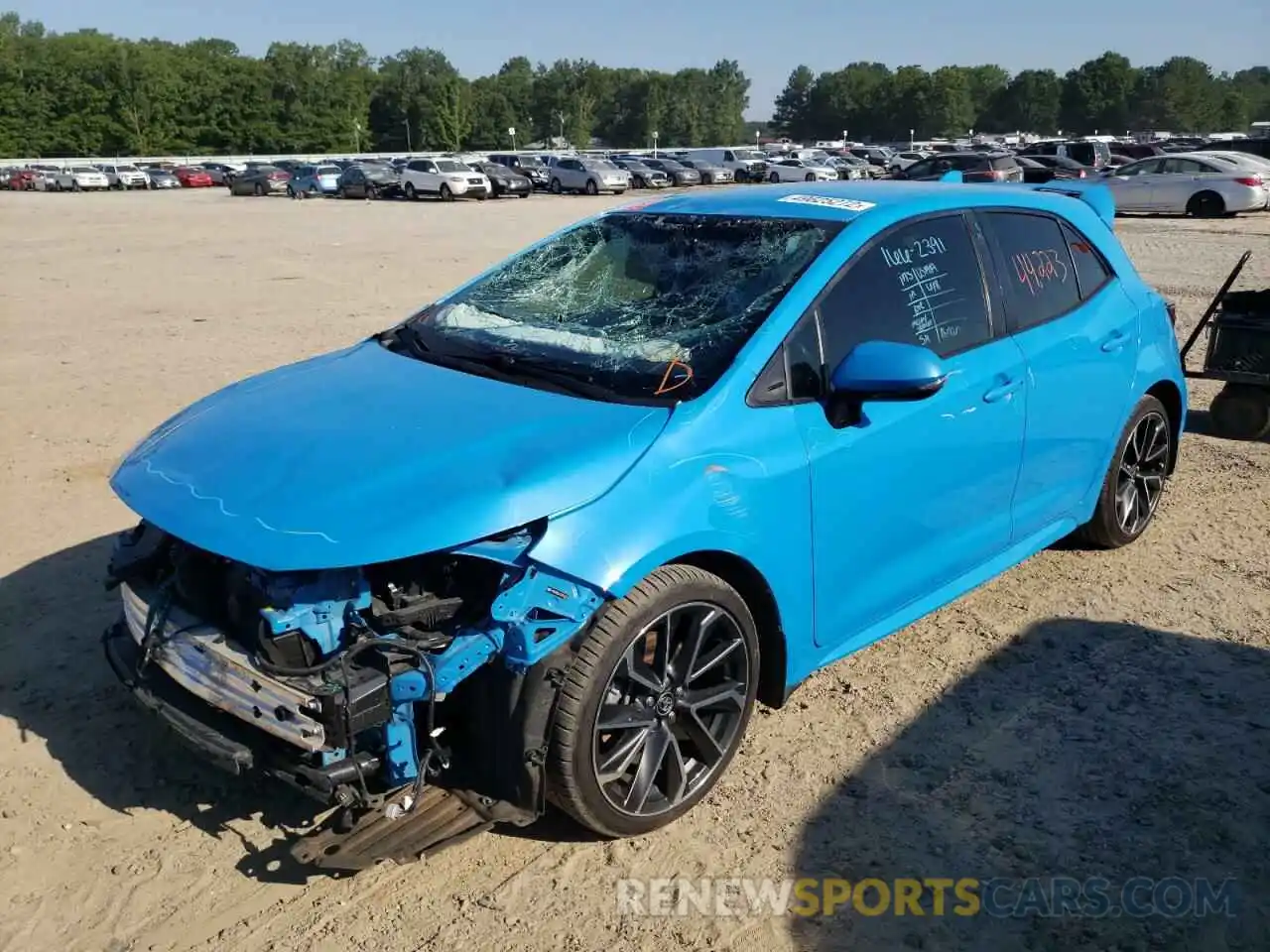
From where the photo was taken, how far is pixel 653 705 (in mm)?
3139

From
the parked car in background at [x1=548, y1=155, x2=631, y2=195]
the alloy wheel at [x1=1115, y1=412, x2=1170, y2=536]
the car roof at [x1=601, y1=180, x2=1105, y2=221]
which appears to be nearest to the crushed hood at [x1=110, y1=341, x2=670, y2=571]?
the car roof at [x1=601, y1=180, x2=1105, y2=221]

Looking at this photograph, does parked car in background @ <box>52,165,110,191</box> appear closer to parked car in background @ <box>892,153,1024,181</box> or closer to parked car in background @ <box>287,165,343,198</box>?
Result: parked car in background @ <box>287,165,343,198</box>

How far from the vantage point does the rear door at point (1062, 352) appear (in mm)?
4262

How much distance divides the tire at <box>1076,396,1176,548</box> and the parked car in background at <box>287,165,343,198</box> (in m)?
42.4

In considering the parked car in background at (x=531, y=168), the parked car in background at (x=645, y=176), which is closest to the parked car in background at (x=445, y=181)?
the parked car in background at (x=531, y=168)

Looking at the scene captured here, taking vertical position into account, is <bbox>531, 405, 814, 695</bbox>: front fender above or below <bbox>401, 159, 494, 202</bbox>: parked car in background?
below

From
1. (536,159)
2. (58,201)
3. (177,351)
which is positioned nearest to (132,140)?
(58,201)

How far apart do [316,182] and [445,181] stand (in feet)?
31.9

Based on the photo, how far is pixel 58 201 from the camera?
44188mm

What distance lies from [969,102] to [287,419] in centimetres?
15700

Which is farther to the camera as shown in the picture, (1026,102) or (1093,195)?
(1026,102)

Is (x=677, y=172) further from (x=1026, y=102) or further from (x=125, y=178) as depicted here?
(x=1026, y=102)

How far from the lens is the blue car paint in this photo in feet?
9.14

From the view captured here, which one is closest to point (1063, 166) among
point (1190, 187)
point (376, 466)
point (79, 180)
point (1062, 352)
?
point (1190, 187)
